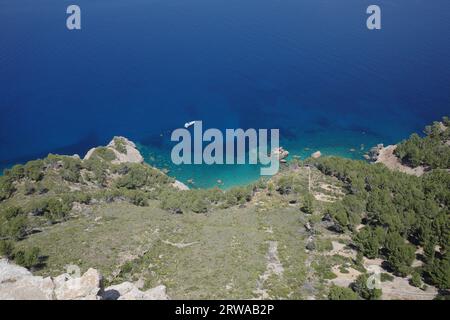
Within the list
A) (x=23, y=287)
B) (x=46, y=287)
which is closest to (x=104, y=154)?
(x=23, y=287)

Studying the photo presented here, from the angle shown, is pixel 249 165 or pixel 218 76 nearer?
pixel 249 165

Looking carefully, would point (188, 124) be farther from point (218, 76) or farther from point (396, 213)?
point (396, 213)

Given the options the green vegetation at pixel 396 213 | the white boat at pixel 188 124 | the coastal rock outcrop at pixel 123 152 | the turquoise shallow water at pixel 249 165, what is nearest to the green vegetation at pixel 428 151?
the green vegetation at pixel 396 213

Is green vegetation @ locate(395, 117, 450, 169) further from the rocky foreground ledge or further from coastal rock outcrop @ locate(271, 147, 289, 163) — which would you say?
the rocky foreground ledge

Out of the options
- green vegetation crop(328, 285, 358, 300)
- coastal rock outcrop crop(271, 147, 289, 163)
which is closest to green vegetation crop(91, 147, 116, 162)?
coastal rock outcrop crop(271, 147, 289, 163)
